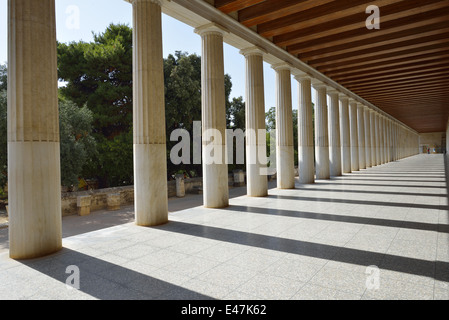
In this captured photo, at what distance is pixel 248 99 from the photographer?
20953mm

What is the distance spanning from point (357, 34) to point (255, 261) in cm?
1884

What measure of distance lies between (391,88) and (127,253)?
39252 mm

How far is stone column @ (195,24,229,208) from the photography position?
1686cm

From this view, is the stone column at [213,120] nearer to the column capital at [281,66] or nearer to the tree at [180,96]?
the column capital at [281,66]

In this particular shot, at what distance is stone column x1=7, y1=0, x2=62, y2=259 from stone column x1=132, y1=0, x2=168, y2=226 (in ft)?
13.0

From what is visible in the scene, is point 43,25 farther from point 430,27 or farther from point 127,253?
point 430,27

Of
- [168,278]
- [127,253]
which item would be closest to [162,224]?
[127,253]

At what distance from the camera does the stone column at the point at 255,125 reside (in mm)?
20408

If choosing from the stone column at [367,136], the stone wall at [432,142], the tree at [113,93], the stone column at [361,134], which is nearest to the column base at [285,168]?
the tree at [113,93]

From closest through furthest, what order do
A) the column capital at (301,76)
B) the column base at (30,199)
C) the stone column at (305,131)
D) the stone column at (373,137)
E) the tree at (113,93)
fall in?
the column base at (30,199) < the column capital at (301,76) < the stone column at (305,131) < the tree at (113,93) < the stone column at (373,137)

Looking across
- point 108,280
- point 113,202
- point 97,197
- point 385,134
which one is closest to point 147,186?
point 108,280

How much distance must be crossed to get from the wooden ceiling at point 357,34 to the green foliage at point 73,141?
69.2 feet

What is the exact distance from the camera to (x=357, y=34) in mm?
20438

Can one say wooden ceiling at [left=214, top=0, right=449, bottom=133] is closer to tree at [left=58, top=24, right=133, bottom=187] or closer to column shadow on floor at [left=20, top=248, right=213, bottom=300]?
column shadow on floor at [left=20, top=248, right=213, bottom=300]
